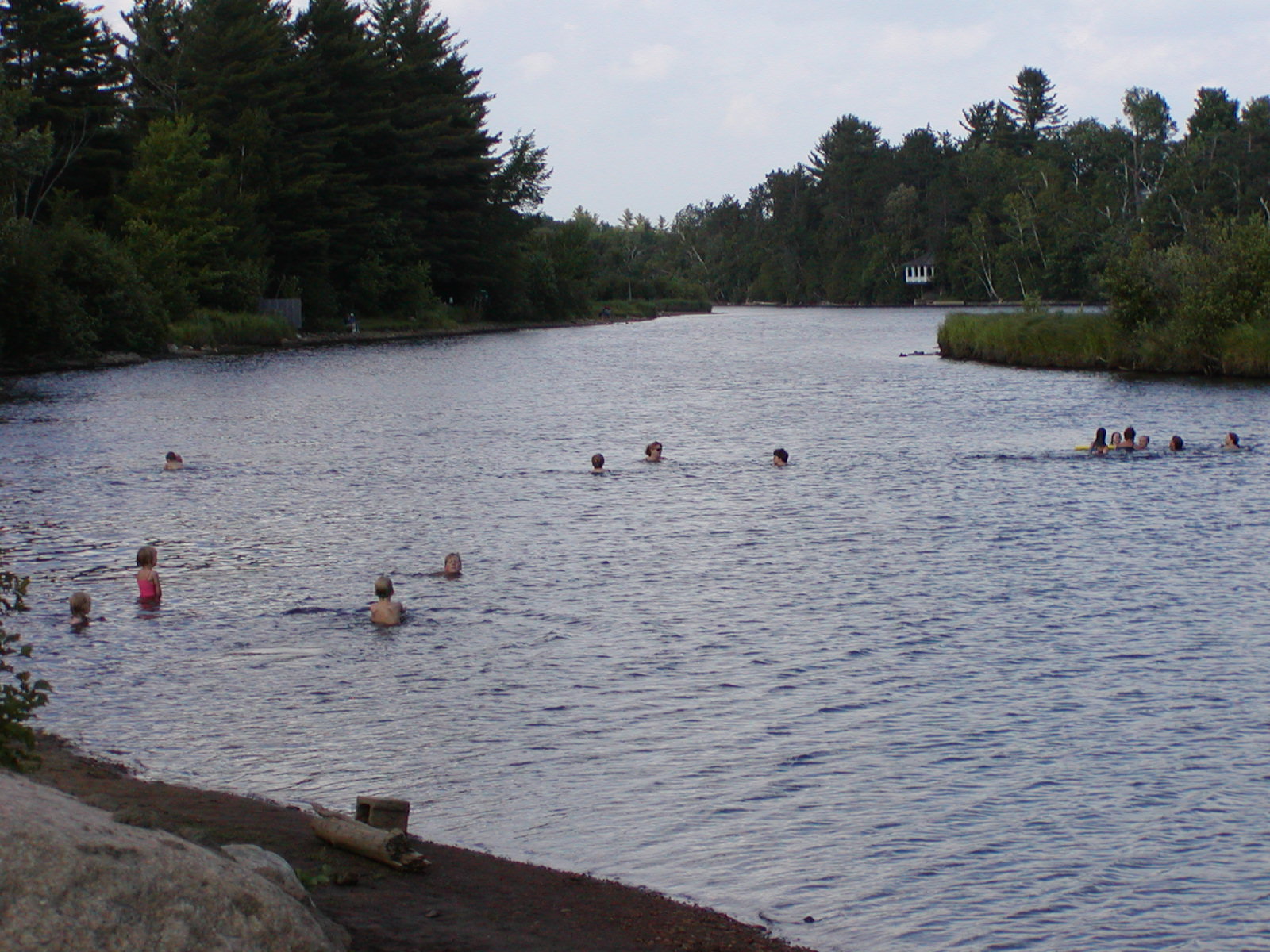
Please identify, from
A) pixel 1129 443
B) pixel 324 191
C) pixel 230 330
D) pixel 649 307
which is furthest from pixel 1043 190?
pixel 1129 443

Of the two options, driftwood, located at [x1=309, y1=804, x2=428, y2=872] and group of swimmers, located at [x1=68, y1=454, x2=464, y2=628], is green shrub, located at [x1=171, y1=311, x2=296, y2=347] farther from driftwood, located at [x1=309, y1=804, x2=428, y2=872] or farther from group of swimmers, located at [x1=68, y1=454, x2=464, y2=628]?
driftwood, located at [x1=309, y1=804, x2=428, y2=872]

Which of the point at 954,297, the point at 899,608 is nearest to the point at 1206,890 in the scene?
the point at 899,608

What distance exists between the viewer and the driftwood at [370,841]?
28.5ft

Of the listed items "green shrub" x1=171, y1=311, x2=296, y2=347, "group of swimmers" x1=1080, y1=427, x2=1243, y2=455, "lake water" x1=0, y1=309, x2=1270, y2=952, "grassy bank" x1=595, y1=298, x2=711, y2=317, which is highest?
"grassy bank" x1=595, y1=298, x2=711, y2=317

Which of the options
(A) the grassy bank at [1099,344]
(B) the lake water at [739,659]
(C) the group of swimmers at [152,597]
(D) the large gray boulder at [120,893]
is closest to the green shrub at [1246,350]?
(A) the grassy bank at [1099,344]

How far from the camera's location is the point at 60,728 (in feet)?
42.0

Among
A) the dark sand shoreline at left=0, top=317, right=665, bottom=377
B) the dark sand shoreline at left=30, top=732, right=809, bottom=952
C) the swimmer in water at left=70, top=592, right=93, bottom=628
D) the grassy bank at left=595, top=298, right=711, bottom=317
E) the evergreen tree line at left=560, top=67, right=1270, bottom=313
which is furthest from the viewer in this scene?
the grassy bank at left=595, top=298, right=711, bottom=317

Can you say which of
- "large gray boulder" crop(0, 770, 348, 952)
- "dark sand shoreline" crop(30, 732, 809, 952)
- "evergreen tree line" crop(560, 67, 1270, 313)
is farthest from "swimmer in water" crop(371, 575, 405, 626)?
"evergreen tree line" crop(560, 67, 1270, 313)

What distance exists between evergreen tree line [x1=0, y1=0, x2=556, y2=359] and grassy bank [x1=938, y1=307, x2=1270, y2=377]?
1615 inches

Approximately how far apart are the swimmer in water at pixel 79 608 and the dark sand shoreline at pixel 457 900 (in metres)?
7.14

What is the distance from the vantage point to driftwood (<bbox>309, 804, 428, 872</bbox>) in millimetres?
8688

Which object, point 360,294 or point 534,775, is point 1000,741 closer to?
point 534,775

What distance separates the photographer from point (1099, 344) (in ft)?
203

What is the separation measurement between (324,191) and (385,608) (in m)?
81.5
